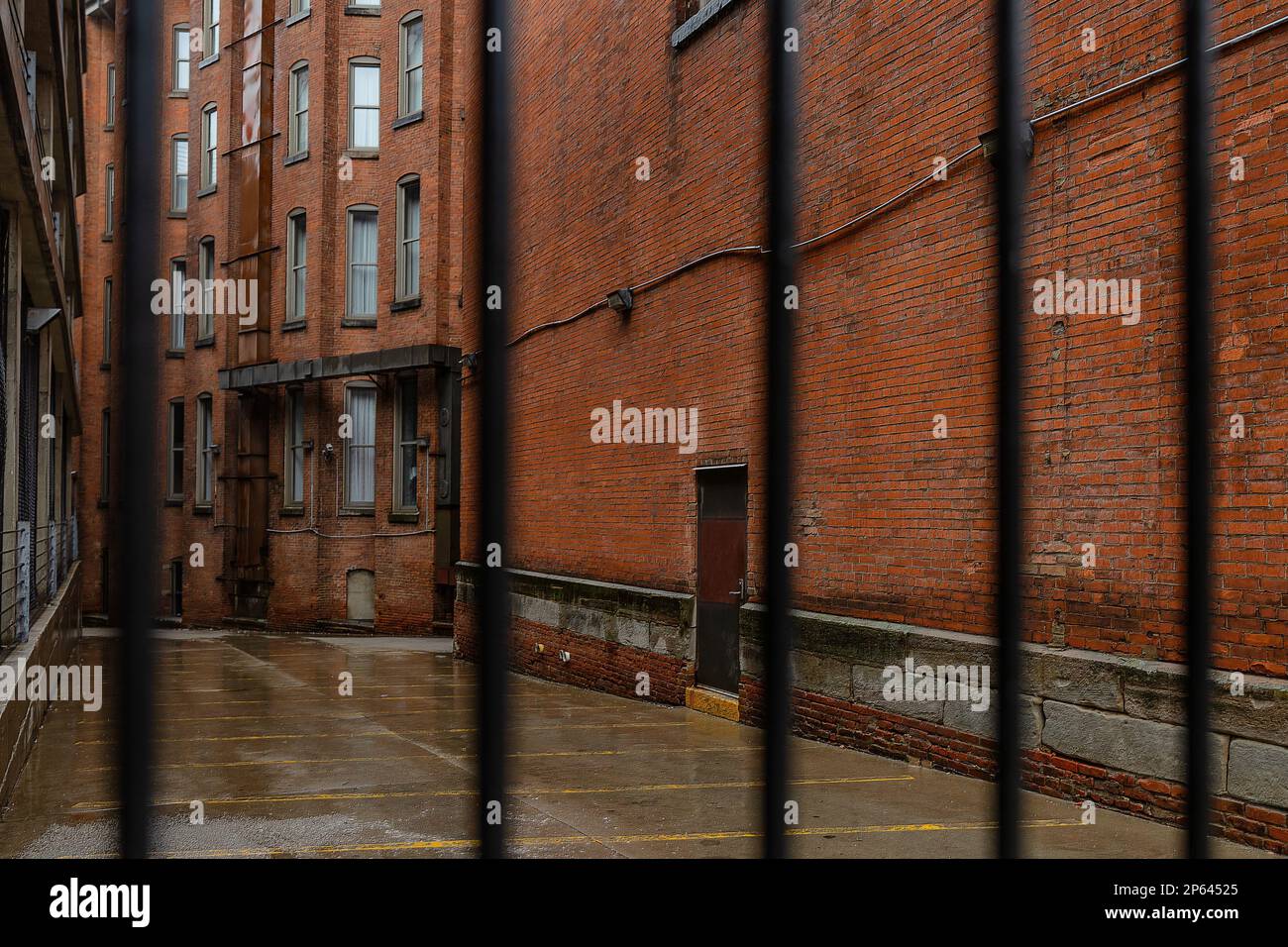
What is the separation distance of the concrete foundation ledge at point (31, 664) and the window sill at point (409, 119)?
10823mm

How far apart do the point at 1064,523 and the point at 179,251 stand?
Result: 69.6 feet

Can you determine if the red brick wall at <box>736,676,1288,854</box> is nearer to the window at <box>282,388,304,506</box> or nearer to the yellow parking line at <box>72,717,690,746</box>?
the yellow parking line at <box>72,717,690,746</box>

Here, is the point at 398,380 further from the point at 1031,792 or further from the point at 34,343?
the point at 1031,792

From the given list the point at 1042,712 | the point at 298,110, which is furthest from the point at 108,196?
the point at 1042,712

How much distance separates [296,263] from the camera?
2450 cm

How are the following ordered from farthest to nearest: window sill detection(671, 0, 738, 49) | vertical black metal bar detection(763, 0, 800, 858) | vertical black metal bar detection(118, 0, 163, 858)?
window sill detection(671, 0, 738, 49)
vertical black metal bar detection(763, 0, 800, 858)
vertical black metal bar detection(118, 0, 163, 858)

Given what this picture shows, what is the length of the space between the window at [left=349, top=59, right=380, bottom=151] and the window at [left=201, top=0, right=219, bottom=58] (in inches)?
128

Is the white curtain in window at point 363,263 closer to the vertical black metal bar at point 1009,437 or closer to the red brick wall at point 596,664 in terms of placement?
the red brick wall at point 596,664

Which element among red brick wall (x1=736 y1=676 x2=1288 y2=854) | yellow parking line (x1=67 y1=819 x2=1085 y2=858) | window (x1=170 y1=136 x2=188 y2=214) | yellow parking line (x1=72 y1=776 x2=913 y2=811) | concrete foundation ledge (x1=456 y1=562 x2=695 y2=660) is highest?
window (x1=170 y1=136 x2=188 y2=214)

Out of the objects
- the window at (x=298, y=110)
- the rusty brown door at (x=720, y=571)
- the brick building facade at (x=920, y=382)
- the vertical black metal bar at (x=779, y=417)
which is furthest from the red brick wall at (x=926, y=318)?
the window at (x=298, y=110)

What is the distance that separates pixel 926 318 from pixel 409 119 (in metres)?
16.5

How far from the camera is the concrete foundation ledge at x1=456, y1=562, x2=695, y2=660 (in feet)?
40.7

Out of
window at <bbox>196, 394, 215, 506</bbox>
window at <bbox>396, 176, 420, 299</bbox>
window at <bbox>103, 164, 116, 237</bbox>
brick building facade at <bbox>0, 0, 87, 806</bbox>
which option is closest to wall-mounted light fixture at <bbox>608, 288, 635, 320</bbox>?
brick building facade at <bbox>0, 0, 87, 806</bbox>
